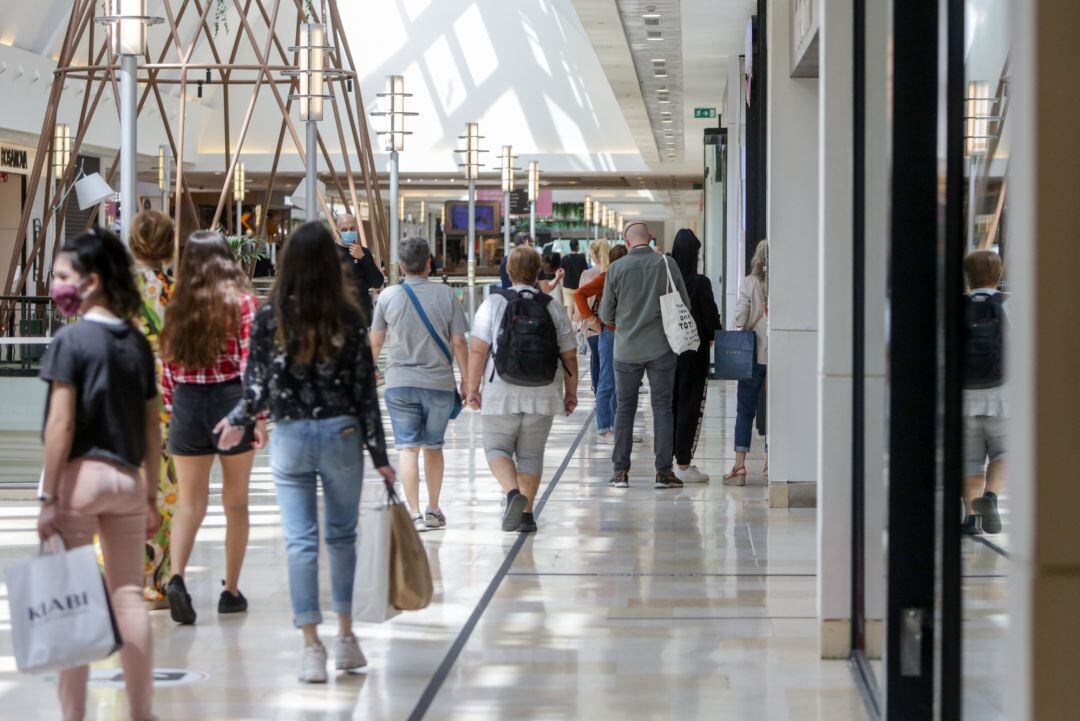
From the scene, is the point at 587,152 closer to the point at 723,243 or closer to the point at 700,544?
the point at 723,243

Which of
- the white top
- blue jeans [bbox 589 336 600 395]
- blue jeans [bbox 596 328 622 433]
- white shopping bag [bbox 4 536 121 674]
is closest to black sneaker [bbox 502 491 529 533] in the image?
the white top

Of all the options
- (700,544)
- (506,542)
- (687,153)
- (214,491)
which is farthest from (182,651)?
(687,153)

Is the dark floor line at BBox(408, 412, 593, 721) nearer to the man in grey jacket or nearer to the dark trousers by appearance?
the man in grey jacket

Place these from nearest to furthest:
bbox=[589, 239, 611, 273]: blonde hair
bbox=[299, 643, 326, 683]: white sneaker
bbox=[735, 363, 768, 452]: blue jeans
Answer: bbox=[299, 643, 326, 683]: white sneaker, bbox=[735, 363, 768, 452]: blue jeans, bbox=[589, 239, 611, 273]: blonde hair

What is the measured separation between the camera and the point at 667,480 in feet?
33.2

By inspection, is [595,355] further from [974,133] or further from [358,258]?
[974,133]

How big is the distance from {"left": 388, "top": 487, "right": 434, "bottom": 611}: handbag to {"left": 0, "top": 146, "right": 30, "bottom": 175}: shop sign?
80.9 ft

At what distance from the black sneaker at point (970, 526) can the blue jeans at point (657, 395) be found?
638 centimetres

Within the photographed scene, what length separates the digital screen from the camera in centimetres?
3281

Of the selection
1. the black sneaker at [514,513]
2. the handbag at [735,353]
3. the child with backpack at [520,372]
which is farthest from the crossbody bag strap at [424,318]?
the handbag at [735,353]

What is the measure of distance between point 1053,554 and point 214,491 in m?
8.21

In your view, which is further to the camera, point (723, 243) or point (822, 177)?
point (723, 243)

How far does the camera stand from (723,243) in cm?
2094

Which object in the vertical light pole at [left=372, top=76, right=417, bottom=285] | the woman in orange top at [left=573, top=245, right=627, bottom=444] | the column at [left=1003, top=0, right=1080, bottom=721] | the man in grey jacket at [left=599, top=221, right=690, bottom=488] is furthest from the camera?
the vertical light pole at [left=372, top=76, right=417, bottom=285]
